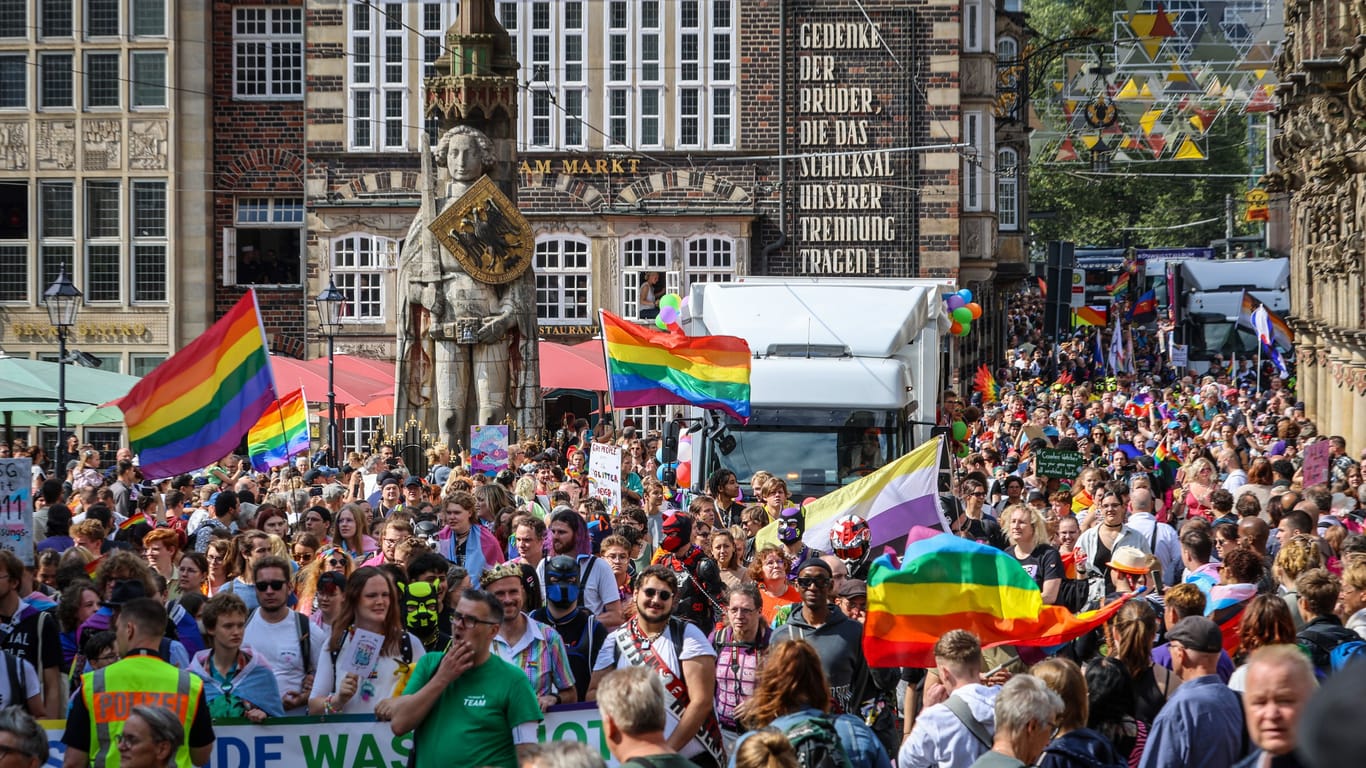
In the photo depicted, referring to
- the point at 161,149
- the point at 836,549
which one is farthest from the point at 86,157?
the point at 836,549

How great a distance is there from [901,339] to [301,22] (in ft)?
79.7

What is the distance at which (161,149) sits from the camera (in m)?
41.3

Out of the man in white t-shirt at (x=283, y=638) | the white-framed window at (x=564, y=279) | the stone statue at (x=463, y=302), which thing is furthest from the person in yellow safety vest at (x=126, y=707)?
the white-framed window at (x=564, y=279)

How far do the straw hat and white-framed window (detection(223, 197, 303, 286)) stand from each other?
3329cm

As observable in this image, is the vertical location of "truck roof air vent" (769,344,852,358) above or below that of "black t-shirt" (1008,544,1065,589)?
above

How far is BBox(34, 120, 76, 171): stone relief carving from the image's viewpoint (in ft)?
136

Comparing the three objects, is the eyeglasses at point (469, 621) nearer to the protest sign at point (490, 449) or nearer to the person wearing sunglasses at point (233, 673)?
the person wearing sunglasses at point (233, 673)

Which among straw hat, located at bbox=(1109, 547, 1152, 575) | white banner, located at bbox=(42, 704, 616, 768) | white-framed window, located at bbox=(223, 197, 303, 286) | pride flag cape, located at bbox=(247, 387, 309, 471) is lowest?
white banner, located at bbox=(42, 704, 616, 768)

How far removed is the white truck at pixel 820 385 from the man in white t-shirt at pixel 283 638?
460 inches

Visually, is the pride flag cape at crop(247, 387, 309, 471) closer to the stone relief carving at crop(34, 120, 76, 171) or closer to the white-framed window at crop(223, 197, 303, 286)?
the white-framed window at crop(223, 197, 303, 286)

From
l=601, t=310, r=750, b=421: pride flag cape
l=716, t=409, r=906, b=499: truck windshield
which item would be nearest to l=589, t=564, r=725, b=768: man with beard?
l=601, t=310, r=750, b=421: pride flag cape

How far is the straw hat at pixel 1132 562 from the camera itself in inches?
408

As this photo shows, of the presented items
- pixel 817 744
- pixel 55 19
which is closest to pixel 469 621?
pixel 817 744

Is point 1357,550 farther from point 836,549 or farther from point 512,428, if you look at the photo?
point 512,428
